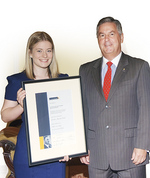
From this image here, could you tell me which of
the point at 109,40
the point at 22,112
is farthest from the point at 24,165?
the point at 109,40

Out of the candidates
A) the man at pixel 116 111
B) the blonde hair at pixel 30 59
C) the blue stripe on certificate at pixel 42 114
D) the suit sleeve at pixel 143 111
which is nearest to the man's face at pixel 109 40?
the man at pixel 116 111

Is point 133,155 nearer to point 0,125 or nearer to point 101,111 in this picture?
point 101,111

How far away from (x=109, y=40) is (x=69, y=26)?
1391 millimetres

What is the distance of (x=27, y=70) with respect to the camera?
2062 mm

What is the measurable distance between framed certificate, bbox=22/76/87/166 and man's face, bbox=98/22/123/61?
283 millimetres

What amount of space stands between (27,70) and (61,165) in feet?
2.21

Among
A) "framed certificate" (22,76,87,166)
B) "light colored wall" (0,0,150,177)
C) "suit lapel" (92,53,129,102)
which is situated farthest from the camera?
"light colored wall" (0,0,150,177)

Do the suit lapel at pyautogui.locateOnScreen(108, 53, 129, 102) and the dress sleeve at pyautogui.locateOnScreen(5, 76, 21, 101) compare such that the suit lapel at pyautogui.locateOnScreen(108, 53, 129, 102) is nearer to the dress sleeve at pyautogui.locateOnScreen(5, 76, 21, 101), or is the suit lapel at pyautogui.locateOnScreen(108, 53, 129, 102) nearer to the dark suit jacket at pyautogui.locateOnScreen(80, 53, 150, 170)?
the dark suit jacket at pyautogui.locateOnScreen(80, 53, 150, 170)

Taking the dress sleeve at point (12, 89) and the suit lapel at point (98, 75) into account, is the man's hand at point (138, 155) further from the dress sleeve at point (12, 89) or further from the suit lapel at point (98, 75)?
the dress sleeve at point (12, 89)

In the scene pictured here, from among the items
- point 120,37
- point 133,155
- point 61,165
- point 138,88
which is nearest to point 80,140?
point 61,165

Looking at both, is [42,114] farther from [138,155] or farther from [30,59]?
[138,155]

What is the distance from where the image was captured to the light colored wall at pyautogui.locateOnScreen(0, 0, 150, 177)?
10.6 feet

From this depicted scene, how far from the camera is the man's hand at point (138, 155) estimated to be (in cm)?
192

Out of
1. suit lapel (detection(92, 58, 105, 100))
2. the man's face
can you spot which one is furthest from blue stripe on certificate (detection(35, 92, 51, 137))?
the man's face
